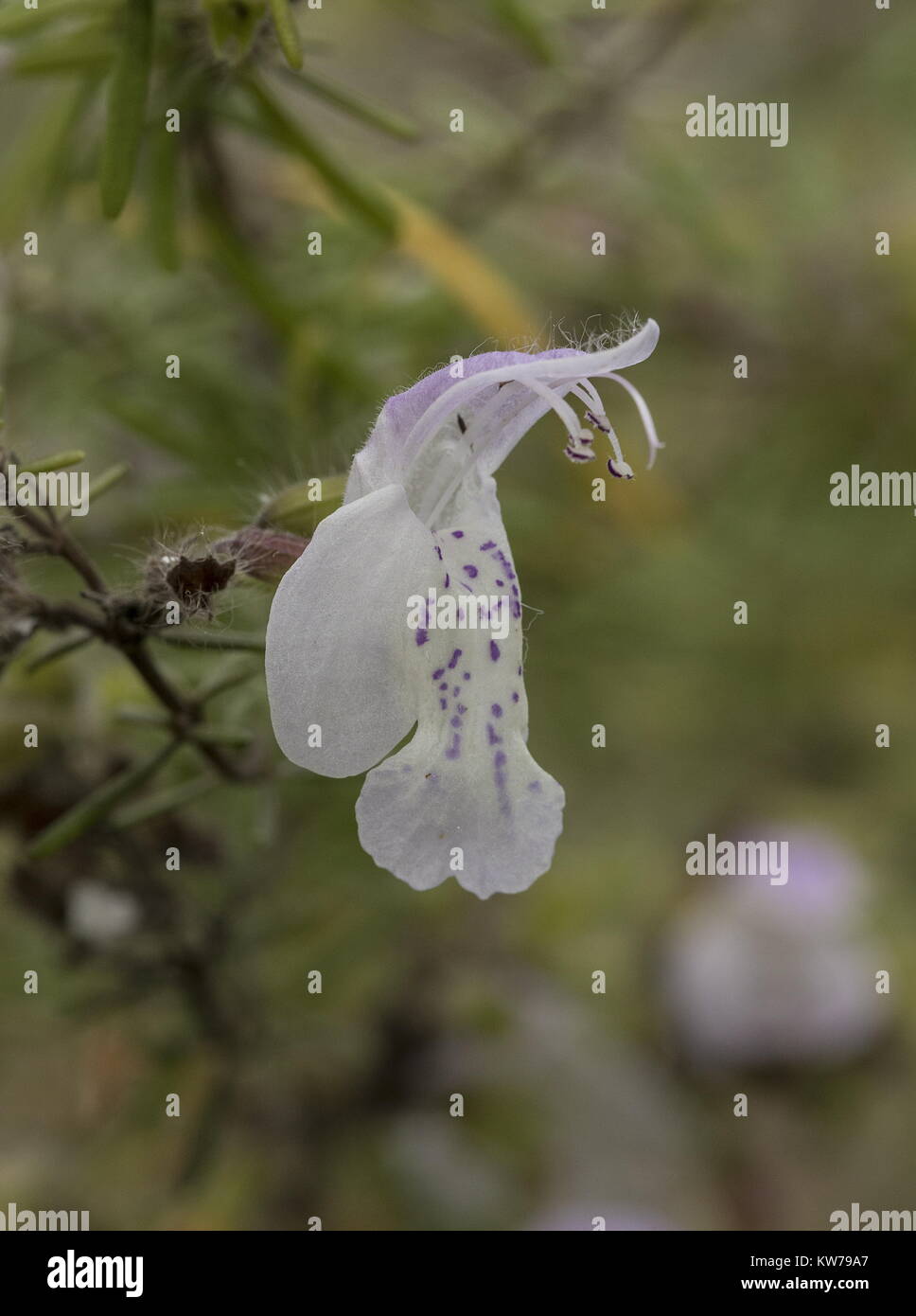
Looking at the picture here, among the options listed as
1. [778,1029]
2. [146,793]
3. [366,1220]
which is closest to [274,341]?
[146,793]

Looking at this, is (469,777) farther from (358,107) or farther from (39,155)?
(39,155)

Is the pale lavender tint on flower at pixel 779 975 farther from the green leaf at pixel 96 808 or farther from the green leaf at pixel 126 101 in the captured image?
the green leaf at pixel 126 101

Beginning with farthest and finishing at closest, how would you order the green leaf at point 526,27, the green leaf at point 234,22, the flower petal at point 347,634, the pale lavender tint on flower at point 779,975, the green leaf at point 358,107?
the pale lavender tint on flower at point 779,975 < the green leaf at point 526,27 < the green leaf at point 358,107 < the green leaf at point 234,22 < the flower petal at point 347,634

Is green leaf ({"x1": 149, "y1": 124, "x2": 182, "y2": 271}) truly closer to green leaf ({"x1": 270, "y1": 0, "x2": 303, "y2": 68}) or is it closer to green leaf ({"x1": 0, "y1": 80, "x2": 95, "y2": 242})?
green leaf ({"x1": 0, "y1": 80, "x2": 95, "y2": 242})

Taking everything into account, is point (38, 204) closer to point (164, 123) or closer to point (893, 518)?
point (164, 123)

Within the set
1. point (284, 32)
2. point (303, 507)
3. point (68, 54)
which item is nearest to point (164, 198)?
point (68, 54)

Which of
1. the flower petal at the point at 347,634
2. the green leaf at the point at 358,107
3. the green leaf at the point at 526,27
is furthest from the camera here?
the green leaf at the point at 526,27

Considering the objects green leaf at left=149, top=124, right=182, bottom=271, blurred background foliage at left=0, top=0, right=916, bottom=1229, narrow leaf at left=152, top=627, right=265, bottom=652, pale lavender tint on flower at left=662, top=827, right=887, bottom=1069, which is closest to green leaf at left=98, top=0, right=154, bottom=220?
blurred background foliage at left=0, top=0, right=916, bottom=1229

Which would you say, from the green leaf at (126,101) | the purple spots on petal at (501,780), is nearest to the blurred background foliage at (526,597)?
the green leaf at (126,101)
